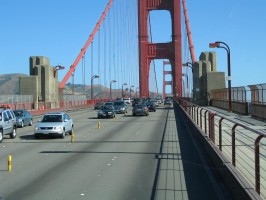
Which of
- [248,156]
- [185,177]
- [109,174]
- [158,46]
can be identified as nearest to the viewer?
[185,177]

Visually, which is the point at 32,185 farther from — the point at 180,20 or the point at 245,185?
the point at 180,20

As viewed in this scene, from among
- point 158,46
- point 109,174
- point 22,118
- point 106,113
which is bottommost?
point 109,174

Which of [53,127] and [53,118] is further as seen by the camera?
[53,118]

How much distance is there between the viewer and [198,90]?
6394 centimetres

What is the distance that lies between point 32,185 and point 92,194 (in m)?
1.76

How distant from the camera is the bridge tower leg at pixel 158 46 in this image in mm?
97312

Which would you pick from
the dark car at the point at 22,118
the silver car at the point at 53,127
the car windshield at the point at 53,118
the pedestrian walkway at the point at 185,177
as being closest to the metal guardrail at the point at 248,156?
the pedestrian walkway at the point at 185,177

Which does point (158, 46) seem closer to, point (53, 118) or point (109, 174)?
point (53, 118)

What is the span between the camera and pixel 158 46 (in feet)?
359

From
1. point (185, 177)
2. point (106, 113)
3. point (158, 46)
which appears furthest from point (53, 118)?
point (158, 46)

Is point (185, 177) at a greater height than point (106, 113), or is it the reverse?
point (106, 113)

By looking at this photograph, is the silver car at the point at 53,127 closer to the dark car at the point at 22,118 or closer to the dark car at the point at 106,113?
the dark car at the point at 22,118

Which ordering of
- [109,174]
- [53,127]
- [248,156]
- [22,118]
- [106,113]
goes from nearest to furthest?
[248,156] → [109,174] → [53,127] → [22,118] → [106,113]

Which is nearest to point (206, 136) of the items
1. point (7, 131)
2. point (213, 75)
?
point (7, 131)
